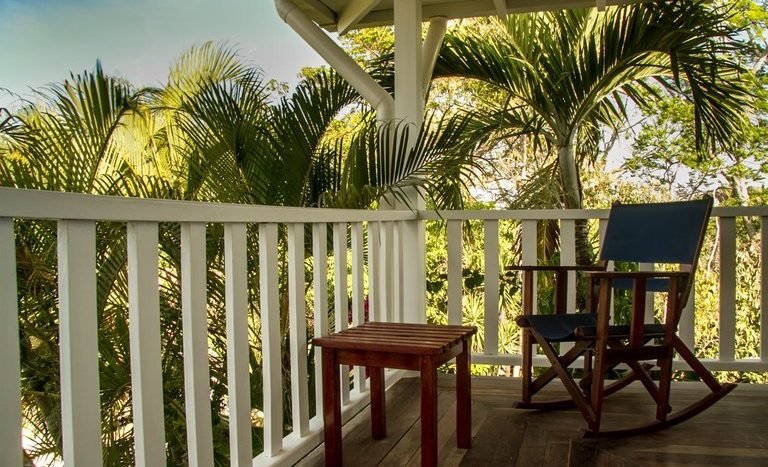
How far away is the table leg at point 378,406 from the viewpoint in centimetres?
244

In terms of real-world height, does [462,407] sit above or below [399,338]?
below

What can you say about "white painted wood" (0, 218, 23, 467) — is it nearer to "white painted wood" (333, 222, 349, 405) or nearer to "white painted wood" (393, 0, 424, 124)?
"white painted wood" (333, 222, 349, 405)

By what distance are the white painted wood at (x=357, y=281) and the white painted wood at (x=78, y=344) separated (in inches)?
57.1

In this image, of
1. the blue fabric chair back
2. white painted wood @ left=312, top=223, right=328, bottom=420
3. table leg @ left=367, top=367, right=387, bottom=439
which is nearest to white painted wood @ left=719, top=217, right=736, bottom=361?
the blue fabric chair back

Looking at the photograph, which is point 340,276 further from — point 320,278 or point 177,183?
point 177,183

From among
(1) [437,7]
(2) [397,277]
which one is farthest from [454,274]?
(1) [437,7]

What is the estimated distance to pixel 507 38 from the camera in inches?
211

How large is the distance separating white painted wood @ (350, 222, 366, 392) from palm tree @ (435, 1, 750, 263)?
186 centimetres

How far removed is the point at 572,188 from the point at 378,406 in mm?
3201

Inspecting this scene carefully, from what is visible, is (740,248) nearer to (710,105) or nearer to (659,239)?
(710,105)

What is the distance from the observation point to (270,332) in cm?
201

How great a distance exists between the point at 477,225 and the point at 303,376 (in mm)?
5925

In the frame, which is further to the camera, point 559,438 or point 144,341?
point 559,438

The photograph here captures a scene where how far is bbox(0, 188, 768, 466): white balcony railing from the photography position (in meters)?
1.17
